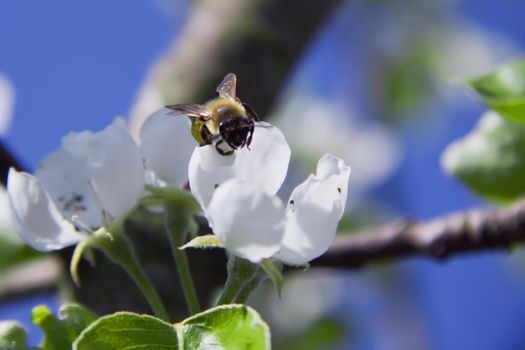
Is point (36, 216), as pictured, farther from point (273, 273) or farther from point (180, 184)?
point (273, 273)

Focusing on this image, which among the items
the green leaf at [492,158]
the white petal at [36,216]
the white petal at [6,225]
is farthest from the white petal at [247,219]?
the white petal at [6,225]

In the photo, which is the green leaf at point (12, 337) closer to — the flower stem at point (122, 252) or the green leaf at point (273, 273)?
the flower stem at point (122, 252)

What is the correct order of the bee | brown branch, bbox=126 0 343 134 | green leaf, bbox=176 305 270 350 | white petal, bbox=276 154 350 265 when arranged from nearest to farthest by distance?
green leaf, bbox=176 305 270 350, white petal, bbox=276 154 350 265, the bee, brown branch, bbox=126 0 343 134

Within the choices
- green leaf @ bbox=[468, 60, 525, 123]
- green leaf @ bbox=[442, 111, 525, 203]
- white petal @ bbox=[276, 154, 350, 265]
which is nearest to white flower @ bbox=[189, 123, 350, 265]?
white petal @ bbox=[276, 154, 350, 265]

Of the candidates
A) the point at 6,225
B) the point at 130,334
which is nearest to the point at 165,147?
the point at 130,334

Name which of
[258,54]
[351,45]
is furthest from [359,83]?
[258,54]

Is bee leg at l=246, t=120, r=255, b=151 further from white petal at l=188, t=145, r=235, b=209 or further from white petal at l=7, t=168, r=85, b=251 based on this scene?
white petal at l=7, t=168, r=85, b=251

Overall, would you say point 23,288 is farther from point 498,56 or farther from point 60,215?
point 498,56
